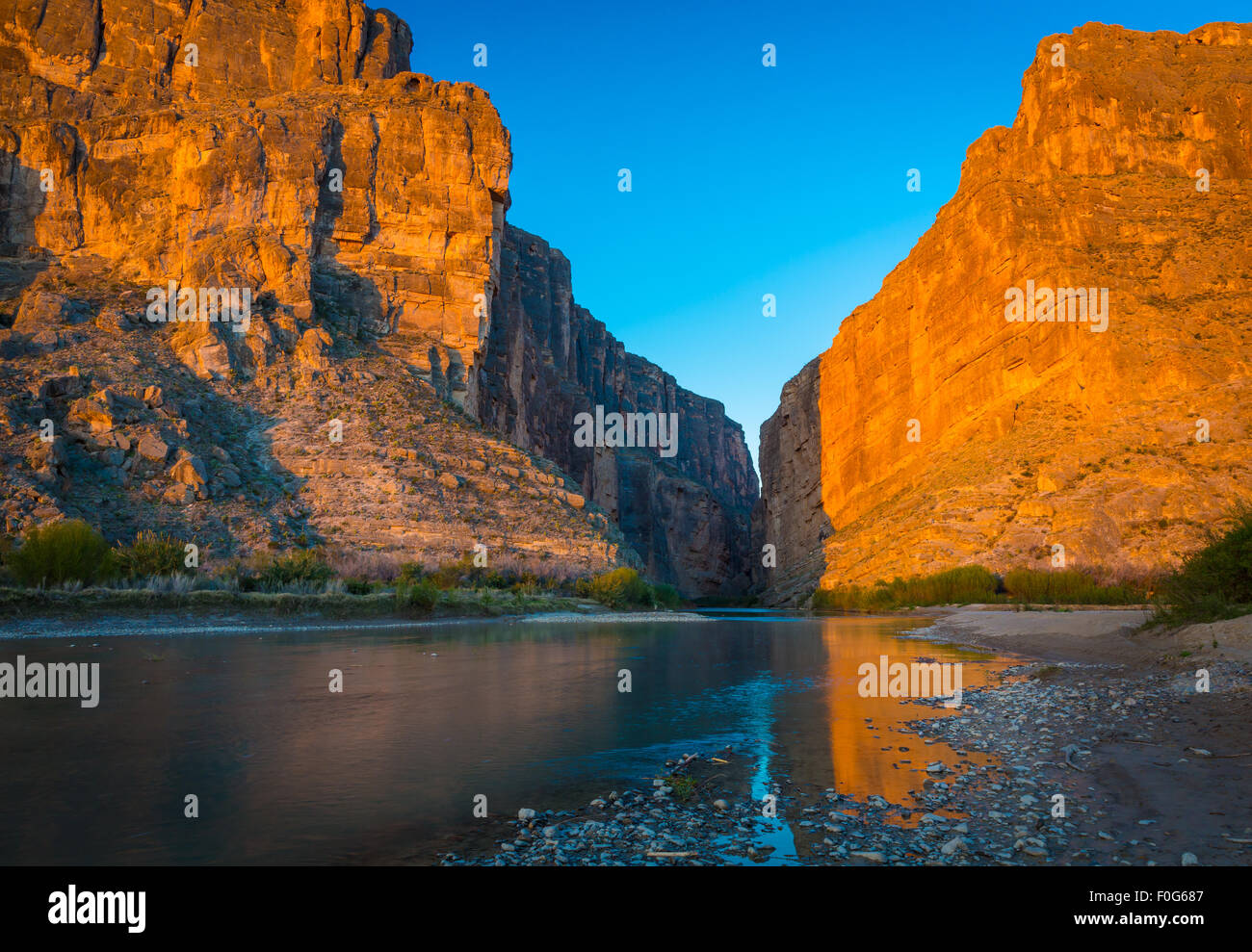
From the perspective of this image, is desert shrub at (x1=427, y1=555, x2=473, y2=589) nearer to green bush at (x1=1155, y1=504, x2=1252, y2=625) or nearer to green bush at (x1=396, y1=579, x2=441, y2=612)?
green bush at (x1=396, y1=579, x2=441, y2=612)

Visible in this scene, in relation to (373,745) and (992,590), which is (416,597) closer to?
(373,745)

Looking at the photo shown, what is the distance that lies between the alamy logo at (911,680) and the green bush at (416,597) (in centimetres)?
2352

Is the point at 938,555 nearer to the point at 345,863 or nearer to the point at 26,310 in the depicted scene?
the point at 345,863

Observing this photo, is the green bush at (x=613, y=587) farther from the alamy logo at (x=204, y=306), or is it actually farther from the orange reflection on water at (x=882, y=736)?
the alamy logo at (x=204, y=306)

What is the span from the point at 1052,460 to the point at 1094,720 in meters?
45.5

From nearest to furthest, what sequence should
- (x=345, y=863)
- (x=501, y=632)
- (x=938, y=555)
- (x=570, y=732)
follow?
(x=345, y=863)
(x=570, y=732)
(x=501, y=632)
(x=938, y=555)

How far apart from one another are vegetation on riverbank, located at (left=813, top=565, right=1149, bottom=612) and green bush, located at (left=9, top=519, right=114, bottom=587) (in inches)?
1717

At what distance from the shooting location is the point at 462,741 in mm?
7914

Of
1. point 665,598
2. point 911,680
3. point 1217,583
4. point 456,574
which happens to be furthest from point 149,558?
point 665,598

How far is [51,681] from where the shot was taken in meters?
12.3

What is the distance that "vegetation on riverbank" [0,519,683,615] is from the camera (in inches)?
1051

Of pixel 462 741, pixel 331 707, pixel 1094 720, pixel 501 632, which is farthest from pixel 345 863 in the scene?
pixel 501 632

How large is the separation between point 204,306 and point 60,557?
29.5 m

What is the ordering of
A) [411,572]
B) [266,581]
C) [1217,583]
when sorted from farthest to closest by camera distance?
[411,572] → [266,581] → [1217,583]
